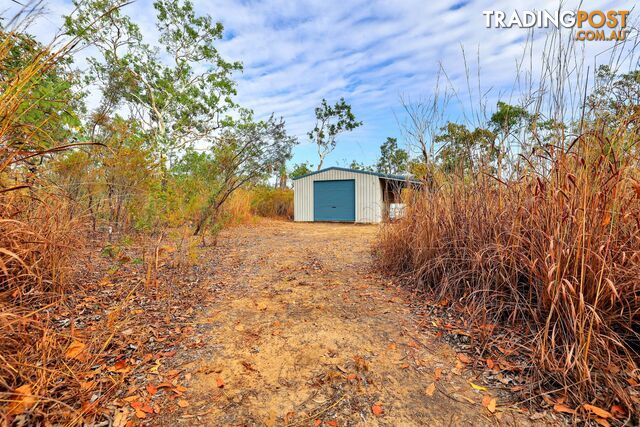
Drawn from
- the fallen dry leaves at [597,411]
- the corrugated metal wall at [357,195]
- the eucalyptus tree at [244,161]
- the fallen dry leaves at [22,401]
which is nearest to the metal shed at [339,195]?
the corrugated metal wall at [357,195]

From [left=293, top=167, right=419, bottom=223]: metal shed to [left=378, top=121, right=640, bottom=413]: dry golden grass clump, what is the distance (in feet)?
32.0

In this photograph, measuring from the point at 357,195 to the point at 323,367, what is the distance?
1131 centimetres

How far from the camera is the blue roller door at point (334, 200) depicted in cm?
1287

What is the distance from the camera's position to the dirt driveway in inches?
51.7

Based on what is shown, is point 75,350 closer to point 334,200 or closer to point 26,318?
point 26,318

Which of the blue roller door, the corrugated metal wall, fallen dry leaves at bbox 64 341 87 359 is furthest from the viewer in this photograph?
the blue roller door

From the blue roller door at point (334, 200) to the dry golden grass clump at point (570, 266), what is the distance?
1046 centimetres

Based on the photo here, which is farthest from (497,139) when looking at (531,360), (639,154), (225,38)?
(225,38)

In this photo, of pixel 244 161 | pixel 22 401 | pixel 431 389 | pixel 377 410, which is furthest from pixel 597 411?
pixel 244 161

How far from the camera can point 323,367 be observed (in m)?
1.66

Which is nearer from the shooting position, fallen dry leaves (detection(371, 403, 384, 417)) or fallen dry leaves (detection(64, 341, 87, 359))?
fallen dry leaves (detection(371, 403, 384, 417))

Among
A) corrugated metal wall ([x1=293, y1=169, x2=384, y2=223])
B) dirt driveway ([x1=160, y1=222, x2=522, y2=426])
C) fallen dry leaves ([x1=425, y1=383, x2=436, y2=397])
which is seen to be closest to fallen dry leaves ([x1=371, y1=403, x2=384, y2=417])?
dirt driveway ([x1=160, y1=222, x2=522, y2=426])

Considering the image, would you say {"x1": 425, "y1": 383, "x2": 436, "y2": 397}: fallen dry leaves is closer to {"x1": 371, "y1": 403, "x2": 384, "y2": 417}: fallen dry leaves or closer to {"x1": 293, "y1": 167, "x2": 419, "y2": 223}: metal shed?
{"x1": 371, "y1": 403, "x2": 384, "y2": 417}: fallen dry leaves

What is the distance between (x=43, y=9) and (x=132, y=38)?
1452 cm
